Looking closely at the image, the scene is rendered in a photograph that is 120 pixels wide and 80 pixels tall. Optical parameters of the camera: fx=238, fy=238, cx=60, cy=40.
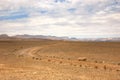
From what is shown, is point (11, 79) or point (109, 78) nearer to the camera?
point (11, 79)

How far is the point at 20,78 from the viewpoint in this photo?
18.0 m

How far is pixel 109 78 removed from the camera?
18.7 m

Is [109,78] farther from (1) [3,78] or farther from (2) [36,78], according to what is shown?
(1) [3,78]

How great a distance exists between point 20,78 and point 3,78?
129cm

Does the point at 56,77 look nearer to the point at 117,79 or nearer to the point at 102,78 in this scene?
the point at 102,78

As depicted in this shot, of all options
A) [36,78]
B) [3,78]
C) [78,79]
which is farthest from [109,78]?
[3,78]

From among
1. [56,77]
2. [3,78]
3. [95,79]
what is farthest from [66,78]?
[3,78]

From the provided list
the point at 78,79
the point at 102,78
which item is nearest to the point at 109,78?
the point at 102,78

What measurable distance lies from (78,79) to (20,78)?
4.37 m

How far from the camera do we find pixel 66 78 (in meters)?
18.0

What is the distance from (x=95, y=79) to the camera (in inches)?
714

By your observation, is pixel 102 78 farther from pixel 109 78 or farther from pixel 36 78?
pixel 36 78

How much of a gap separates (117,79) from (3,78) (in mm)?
8724

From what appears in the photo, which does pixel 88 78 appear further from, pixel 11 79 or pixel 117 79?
pixel 11 79
